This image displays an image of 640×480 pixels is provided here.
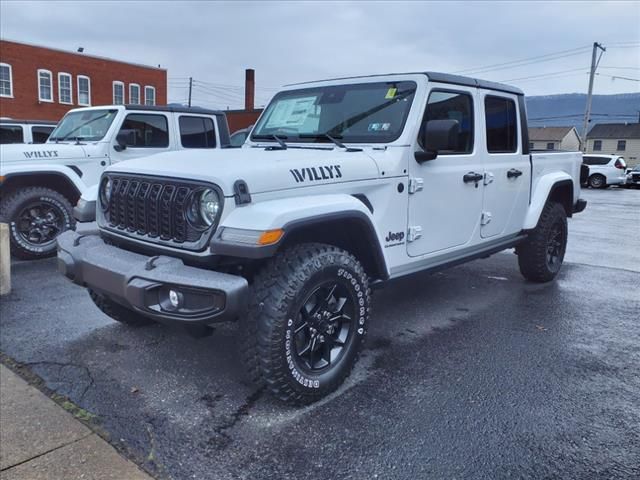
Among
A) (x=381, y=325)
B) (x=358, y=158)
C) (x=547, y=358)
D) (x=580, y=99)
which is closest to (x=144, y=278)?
(x=358, y=158)

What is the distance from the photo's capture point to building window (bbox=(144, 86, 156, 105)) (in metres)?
38.5

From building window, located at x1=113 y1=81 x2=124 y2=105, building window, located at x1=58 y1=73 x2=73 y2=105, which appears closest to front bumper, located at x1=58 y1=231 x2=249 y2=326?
building window, located at x1=58 y1=73 x2=73 y2=105

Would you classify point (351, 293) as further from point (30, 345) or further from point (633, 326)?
point (633, 326)

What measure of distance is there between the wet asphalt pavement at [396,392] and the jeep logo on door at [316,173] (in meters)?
1.06

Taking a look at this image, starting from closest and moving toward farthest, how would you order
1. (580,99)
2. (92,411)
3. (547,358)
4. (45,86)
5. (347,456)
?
(347,456)
(92,411)
(547,358)
(45,86)
(580,99)

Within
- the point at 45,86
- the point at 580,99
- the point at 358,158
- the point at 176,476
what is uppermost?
the point at 580,99

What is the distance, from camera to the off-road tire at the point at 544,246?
5570 mm

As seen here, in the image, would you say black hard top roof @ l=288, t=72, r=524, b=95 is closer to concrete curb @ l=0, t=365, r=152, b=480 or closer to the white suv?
concrete curb @ l=0, t=365, r=152, b=480

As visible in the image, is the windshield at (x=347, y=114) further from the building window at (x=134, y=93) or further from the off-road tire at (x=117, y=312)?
the building window at (x=134, y=93)

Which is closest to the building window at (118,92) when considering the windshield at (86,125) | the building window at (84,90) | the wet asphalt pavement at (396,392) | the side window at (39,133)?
the building window at (84,90)

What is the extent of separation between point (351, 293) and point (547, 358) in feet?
5.56

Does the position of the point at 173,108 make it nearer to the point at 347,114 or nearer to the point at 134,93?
the point at 347,114

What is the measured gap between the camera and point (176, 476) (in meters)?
2.46

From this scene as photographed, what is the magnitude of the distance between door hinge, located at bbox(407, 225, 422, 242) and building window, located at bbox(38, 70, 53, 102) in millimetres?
34580
